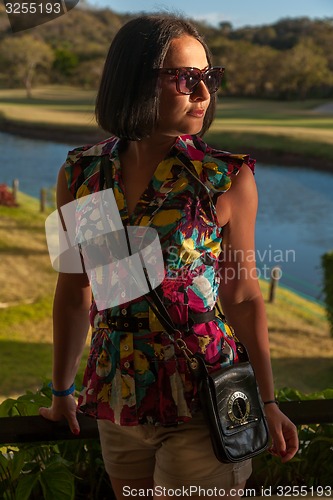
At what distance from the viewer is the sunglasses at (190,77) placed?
743mm

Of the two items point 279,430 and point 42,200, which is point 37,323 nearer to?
point 42,200

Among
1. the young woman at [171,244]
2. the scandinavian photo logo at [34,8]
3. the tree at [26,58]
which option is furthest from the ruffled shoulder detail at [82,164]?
the tree at [26,58]

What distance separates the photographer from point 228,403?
75cm

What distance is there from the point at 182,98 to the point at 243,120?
22.7 ft

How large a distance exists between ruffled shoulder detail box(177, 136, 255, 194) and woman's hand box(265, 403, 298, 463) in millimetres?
263

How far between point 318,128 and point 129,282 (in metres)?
7.13

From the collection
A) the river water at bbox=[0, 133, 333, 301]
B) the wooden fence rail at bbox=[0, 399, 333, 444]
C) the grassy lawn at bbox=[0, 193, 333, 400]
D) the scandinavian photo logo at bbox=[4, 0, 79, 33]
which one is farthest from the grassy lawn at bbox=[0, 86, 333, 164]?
the wooden fence rail at bbox=[0, 399, 333, 444]

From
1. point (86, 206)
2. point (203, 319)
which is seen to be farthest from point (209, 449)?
point (86, 206)

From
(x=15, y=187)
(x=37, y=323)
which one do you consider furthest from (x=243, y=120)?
(x=37, y=323)

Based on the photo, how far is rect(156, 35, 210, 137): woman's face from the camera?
0.75 metres

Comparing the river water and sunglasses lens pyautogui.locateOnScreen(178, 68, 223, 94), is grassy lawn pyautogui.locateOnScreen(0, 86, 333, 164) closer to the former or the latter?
the river water

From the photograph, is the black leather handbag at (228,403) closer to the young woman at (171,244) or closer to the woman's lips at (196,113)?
the young woman at (171,244)

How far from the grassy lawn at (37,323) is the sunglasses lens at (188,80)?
207 inches

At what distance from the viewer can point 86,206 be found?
78 cm
